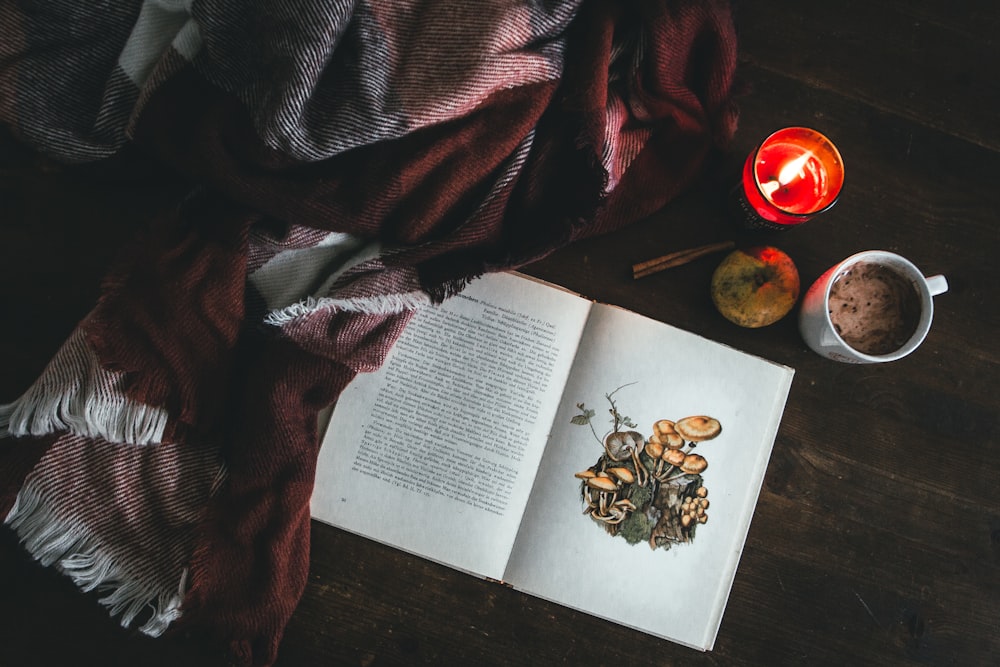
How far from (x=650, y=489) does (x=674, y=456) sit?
0.04m

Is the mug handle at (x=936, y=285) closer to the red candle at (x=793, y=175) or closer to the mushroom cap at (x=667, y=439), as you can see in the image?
the red candle at (x=793, y=175)

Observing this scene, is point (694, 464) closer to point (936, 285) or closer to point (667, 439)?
point (667, 439)

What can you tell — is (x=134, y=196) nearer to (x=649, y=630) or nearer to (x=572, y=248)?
(x=572, y=248)

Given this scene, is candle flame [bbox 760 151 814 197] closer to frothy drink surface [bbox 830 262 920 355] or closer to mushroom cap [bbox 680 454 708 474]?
frothy drink surface [bbox 830 262 920 355]

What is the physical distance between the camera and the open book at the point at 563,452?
1.97ft

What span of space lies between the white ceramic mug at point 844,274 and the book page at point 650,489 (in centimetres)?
6

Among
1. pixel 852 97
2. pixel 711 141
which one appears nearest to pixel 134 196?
pixel 711 141

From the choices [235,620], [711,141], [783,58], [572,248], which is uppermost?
[783,58]

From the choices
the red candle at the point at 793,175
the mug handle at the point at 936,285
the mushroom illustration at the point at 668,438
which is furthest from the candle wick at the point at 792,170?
the mushroom illustration at the point at 668,438

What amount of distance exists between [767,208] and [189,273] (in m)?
0.50

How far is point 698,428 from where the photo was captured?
2.01 ft

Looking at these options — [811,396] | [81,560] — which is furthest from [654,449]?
[81,560]

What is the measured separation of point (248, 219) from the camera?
58cm

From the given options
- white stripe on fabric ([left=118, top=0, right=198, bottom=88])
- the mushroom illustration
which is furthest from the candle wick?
white stripe on fabric ([left=118, top=0, right=198, bottom=88])
